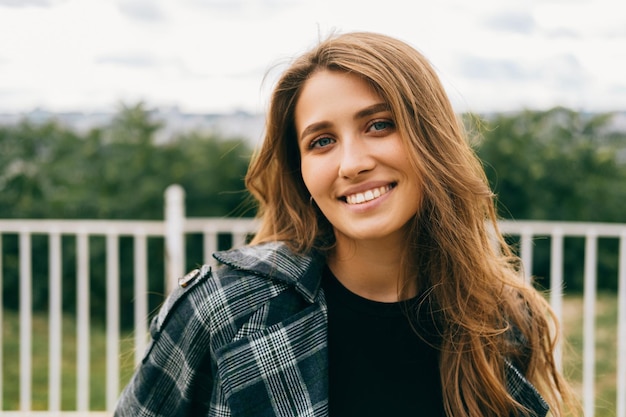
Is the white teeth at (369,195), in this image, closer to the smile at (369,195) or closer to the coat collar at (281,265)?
the smile at (369,195)

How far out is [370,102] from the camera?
171 centimetres

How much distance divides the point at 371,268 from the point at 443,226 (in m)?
0.22

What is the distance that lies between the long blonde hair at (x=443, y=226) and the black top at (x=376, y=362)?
0.19 feet

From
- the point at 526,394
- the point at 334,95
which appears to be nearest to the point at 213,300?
the point at 334,95

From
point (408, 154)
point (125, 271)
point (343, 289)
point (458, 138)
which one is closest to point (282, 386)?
point (343, 289)

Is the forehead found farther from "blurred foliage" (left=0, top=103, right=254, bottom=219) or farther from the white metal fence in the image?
"blurred foliage" (left=0, top=103, right=254, bottom=219)

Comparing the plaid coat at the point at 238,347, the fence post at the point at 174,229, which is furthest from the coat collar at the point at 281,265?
the fence post at the point at 174,229

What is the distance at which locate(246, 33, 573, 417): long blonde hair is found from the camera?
5.74ft

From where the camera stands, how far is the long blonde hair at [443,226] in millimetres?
1751

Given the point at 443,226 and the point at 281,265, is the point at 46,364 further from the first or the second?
the point at 443,226

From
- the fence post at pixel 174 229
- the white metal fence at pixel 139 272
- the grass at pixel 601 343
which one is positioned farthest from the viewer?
the grass at pixel 601 343

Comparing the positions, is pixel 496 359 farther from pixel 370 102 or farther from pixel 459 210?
pixel 370 102

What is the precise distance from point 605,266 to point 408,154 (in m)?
4.01

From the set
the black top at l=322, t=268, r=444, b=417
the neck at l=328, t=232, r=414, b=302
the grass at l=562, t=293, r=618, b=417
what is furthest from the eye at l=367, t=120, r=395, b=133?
the grass at l=562, t=293, r=618, b=417
